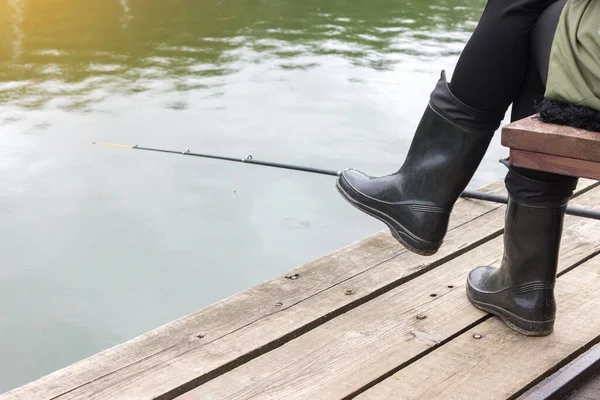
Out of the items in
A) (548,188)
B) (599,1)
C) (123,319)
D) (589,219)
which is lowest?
(123,319)

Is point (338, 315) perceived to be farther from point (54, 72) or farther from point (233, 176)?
point (54, 72)

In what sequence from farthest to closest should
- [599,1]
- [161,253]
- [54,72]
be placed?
[54,72] → [161,253] → [599,1]

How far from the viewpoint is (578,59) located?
869mm

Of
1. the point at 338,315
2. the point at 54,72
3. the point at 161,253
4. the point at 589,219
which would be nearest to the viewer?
the point at 338,315

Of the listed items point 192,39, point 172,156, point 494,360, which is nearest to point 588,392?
point 494,360

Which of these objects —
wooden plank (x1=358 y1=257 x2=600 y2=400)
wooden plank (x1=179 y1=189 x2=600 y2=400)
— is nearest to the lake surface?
wooden plank (x1=179 y1=189 x2=600 y2=400)

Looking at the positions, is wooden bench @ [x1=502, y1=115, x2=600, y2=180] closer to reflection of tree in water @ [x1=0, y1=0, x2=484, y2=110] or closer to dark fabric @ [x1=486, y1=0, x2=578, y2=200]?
dark fabric @ [x1=486, y1=0, x2=578, y2=200]

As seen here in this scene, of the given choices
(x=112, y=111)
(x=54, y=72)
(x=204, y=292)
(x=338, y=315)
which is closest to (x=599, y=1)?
(x=338, y=315)

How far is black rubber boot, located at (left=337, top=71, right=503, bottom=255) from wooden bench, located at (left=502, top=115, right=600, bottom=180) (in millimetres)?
292

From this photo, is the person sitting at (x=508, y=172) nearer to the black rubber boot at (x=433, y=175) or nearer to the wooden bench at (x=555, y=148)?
the black rubber boot at (x=433, y=175)

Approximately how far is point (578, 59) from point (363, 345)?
610 millimetres

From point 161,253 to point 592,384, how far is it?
1544mm

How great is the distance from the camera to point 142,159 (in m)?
3.12

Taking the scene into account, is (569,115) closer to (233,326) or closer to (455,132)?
(455,132)
